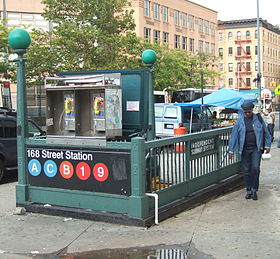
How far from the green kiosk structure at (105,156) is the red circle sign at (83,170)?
2 centimetres

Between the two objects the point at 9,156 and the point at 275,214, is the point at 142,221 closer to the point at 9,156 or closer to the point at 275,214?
the point at 275,214

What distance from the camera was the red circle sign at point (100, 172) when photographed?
626cm

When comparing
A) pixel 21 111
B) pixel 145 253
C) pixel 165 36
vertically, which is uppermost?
pixel 165 36

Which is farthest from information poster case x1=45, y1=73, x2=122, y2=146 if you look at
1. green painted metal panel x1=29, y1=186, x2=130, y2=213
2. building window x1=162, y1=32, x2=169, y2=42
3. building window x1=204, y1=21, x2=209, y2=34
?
building window x1=204, y1=21, x2=209, y2=34

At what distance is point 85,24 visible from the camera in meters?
23.8

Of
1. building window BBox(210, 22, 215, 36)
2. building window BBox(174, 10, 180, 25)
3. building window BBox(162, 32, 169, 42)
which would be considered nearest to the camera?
building window BBox(162, 32, 169, 42)

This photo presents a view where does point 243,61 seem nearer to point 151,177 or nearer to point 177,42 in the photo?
point 177,42

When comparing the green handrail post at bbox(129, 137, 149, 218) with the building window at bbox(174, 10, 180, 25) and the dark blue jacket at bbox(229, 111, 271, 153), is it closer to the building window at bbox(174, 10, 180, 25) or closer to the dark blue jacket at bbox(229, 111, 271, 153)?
the dark blue jacket at bbox(229, 111, 271, 153)

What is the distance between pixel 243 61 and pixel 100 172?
90151mm

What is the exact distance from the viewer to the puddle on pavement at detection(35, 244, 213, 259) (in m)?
4.98

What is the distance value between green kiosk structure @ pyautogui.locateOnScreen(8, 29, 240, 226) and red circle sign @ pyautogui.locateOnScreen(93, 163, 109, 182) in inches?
0.6

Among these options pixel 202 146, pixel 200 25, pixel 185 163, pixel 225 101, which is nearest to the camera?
pixel 185 163

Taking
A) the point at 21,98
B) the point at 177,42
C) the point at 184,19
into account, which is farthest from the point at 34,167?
the point at 184,19

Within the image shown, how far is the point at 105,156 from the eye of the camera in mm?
6238
